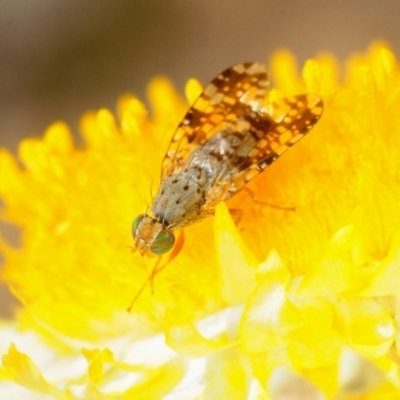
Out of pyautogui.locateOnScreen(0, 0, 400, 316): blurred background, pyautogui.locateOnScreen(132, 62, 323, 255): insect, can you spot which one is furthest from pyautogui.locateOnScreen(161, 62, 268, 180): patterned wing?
pyautogui.locateOnScreen(0, 0, 400, 316): blurred background

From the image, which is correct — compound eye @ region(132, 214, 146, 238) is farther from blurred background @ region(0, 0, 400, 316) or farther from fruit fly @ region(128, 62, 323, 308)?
blurred background @ region(0, 0, 400, 316)

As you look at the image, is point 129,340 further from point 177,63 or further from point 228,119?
point 177,63

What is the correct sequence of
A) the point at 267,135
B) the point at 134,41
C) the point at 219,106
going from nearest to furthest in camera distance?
1. the point at 267,135
2. the point at 219,106
3. the point at 134,41

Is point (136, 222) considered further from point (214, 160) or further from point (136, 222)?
point (214, 160)

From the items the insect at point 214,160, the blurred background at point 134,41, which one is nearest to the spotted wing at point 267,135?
the insect at point 214,160

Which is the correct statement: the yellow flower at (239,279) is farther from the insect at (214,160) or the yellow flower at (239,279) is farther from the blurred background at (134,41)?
the blurred background at (134,41)

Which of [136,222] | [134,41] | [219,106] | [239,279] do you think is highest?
[134,41]

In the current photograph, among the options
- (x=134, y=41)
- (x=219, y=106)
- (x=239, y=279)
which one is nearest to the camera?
(x=239, y=279)

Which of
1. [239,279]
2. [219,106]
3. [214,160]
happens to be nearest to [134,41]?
[219,106]
